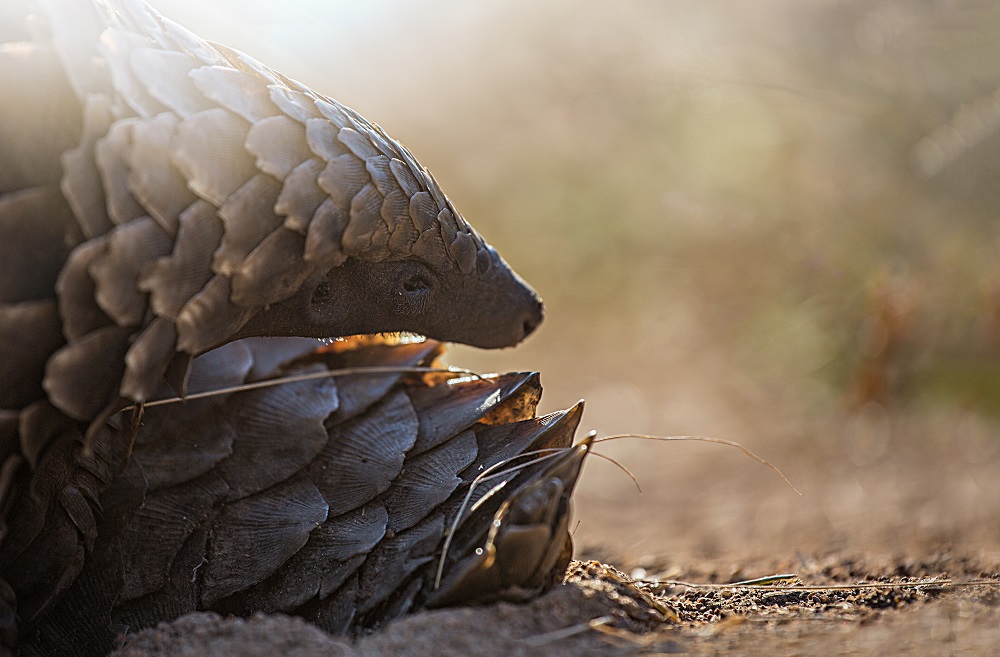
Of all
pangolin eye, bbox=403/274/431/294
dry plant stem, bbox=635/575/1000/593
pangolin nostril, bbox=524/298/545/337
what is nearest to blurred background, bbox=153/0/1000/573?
dry plant stem, bbox=635/575/1000/593

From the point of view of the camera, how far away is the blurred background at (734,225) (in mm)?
4520

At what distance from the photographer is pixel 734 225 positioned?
6211mm

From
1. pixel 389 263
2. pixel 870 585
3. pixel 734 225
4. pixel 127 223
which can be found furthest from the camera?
pixel 734 225

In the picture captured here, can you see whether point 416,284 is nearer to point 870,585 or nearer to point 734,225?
point 870,585

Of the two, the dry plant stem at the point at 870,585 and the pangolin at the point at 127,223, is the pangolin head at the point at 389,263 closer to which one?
the pangolin at the point at 127,223

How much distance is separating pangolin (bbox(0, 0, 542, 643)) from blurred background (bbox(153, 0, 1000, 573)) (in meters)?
1.72

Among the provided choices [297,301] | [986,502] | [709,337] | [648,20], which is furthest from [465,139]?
[297,301]

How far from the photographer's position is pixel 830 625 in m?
1.84

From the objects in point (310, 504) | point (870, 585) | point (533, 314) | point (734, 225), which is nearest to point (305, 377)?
point (310, 504)

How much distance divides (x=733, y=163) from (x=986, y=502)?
3653 mm

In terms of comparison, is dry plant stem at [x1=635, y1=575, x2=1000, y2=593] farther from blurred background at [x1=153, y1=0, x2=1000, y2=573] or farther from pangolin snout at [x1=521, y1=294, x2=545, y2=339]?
pangolin snout at [x1=521, y1=294, x2=545, y2=339]

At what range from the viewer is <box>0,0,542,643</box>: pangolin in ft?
5.46

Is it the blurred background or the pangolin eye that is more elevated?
the blurred background

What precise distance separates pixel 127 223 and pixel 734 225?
511 cm
